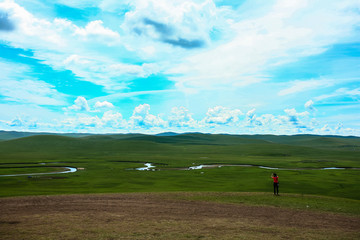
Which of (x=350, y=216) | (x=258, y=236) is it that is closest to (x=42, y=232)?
(x=258, y=236)

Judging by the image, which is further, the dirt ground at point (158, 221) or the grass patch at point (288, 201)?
the grass patch at point (288, 201)

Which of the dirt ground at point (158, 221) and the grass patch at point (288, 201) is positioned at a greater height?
the dirt ground at point (158, 221)

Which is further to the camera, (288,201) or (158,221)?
(288,201)

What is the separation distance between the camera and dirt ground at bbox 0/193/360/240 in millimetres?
18172

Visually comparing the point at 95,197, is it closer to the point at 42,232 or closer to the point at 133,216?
the point at 133,216

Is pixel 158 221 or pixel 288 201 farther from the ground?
pixel 158 221

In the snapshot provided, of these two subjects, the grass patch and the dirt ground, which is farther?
the grass patch

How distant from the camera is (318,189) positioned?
44531 mm

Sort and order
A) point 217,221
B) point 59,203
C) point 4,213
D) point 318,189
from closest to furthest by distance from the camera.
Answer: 1. point 217,221
2. point 4,213
3. point 59,203
4. point 318,189

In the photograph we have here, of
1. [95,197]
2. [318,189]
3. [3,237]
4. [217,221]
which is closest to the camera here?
[3,237]

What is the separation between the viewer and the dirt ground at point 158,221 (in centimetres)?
1817

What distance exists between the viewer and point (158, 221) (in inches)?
843

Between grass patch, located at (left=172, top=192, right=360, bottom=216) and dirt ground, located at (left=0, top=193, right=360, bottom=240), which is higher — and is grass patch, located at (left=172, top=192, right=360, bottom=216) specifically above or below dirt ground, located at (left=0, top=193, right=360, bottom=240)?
below

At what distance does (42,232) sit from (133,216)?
6.83 meters
